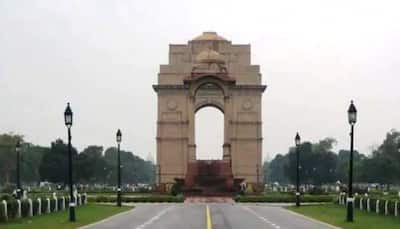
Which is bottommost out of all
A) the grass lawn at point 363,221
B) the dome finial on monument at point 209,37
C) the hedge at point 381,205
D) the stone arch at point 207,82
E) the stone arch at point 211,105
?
the grass lawn at point 363,221

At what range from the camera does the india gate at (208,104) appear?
110m

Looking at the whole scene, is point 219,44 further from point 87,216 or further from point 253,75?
point 87,216

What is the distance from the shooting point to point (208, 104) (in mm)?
115125

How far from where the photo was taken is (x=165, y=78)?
381ft

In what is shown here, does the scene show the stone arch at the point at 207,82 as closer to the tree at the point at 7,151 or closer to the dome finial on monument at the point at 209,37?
the dome finial on monument at the point at 209,37

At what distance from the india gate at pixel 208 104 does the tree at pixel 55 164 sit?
2626 cm

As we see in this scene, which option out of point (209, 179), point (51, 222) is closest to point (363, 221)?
point (51, 222)

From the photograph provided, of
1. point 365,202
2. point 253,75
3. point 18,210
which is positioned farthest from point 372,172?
point 18,210

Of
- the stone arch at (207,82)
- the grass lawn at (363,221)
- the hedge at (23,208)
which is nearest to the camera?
the grass lawn at (363,221)

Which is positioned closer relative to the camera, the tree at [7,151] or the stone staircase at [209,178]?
Result: the stone staircase at [209,178]

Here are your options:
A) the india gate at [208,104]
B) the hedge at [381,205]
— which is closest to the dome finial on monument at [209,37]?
the india gate at [208,104]

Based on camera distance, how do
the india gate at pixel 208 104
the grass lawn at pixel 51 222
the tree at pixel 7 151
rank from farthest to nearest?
the tree at pixel 7 151 < the india gate at pixel 208 104 < the grass lawn at pixel 51 222

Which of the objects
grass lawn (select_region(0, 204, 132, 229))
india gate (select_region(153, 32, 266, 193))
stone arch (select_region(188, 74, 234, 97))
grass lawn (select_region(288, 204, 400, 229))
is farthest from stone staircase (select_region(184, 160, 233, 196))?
grass lawn (select_region(0, 204, 132, 229))

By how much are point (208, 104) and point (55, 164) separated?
31833mm
